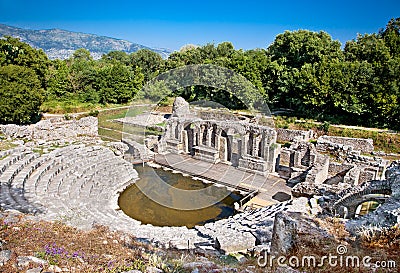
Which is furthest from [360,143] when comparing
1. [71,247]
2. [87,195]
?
[71,247]

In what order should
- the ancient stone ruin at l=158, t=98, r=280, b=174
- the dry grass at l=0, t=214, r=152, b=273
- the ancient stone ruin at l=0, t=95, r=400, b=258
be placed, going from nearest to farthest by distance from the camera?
the dry grass at l=0, t=214, r=152, b=273
the ancient stone ruin at l=0, t=95, r=400, b=258
the ancient stone ruin at l=158, t=98, r=280, b=174

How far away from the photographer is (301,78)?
108ft

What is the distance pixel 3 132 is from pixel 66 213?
1579 cm

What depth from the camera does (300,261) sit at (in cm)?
659

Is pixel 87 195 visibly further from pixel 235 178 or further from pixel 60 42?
pixel 60 42

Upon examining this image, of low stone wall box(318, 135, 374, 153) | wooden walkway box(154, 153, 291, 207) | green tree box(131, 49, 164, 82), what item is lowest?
wooden walkway box(154, 153, 291, 207)

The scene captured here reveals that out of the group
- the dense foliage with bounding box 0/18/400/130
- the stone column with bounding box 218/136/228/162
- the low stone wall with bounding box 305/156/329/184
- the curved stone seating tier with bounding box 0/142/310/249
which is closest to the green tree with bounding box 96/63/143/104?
the dense foliage with bounding box 0/18/400/130

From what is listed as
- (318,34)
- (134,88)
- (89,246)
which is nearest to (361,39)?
(318,34)

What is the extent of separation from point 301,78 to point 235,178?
60.3 ft

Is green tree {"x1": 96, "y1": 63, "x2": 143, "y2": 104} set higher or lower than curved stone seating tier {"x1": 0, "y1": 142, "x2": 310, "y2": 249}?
higher

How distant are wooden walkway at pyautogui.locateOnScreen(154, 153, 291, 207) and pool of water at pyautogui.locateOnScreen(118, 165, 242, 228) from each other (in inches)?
31.1

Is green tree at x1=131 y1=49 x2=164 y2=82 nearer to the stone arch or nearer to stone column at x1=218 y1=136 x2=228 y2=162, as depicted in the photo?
stone column at x1=218 y1=136 x2=228 y2=162

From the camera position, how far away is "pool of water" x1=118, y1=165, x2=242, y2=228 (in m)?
15.0

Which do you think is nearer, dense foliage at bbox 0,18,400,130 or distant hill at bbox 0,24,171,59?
dense foliage at bbox 0,18,400,130
